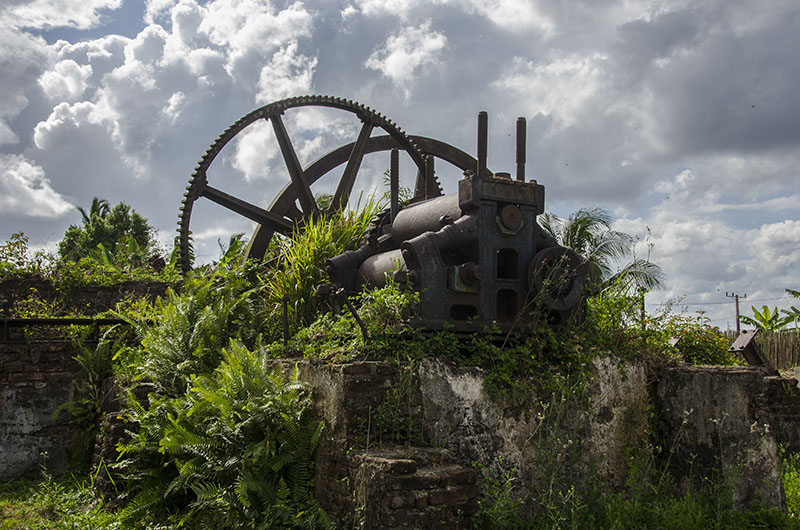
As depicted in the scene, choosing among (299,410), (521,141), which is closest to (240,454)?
(299,410)

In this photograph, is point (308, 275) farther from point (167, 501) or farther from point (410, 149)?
point (410, 149)

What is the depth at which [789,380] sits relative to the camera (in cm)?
939

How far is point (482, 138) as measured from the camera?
6566 mm

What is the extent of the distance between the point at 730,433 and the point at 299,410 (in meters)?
3.79

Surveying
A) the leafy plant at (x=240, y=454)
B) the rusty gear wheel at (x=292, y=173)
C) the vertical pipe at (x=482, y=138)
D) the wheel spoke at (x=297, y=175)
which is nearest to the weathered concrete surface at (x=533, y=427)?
the leafy plant at (x=240, y=454)

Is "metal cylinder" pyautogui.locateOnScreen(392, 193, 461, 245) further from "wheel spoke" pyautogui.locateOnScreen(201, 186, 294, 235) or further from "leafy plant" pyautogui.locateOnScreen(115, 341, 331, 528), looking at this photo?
"wheel spoke" pyautogui.locateOnScreen(201, 186, 294, 235)

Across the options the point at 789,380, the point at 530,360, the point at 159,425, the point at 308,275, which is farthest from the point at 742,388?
the point at 159,425

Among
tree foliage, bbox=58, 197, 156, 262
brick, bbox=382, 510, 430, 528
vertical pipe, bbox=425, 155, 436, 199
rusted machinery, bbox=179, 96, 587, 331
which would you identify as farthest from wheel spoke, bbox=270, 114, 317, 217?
tree foliage, bbox=58, 197, 156, 262

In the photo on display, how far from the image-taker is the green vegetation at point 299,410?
5.32 m

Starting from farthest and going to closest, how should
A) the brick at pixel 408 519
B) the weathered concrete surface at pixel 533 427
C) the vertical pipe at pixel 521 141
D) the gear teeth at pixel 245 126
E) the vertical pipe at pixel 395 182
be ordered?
the gear teeth at pixel 245 126, the vertical pipe at pixel 395 182, the vertical pipe at pixel 521 141, the weathered concrete surface at pixel 533 427, the brick at pixel 408 519

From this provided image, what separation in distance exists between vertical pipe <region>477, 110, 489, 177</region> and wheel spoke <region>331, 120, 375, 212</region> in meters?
5.48

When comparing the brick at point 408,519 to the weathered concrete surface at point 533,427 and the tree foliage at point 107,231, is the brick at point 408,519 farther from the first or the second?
the tree foliage at point 107,231

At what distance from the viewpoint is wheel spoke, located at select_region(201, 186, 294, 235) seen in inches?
425

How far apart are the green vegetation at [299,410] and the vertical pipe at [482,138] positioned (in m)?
1.40
